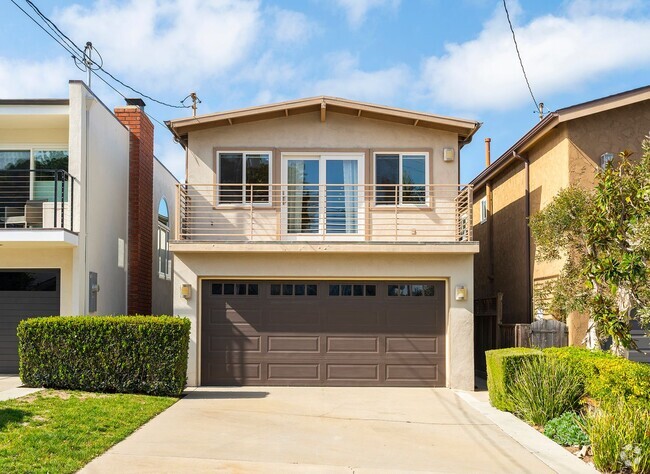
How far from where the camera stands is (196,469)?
8.35 m

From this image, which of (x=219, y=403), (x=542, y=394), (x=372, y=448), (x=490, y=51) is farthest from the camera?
(x=490, y=51)

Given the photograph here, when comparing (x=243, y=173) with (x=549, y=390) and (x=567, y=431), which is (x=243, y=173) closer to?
(x=549, y=390)

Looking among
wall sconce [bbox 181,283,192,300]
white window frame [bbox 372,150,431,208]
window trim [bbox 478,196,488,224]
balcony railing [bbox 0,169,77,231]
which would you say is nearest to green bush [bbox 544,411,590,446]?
white window frame [bbox 372,150,431,208]

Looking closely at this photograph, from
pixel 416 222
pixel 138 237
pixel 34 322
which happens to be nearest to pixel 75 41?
pixel 138 237

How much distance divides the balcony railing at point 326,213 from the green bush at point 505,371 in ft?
13.0

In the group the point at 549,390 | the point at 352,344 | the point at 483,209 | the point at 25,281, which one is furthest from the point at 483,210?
the point at 25,281

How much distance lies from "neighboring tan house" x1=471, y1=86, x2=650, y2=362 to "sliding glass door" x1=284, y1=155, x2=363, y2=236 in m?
4.37

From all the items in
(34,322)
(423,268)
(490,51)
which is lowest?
(34,322)

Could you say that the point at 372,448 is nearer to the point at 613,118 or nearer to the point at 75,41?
the point at 613,118

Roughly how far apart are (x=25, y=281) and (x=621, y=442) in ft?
43.2

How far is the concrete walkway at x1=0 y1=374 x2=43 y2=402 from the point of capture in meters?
12.1

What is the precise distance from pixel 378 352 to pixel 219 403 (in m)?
4.26

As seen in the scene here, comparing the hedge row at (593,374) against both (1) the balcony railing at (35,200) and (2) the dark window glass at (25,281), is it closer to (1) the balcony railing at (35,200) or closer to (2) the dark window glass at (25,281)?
(1) the balcony railing at (35,200)

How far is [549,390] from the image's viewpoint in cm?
1145
